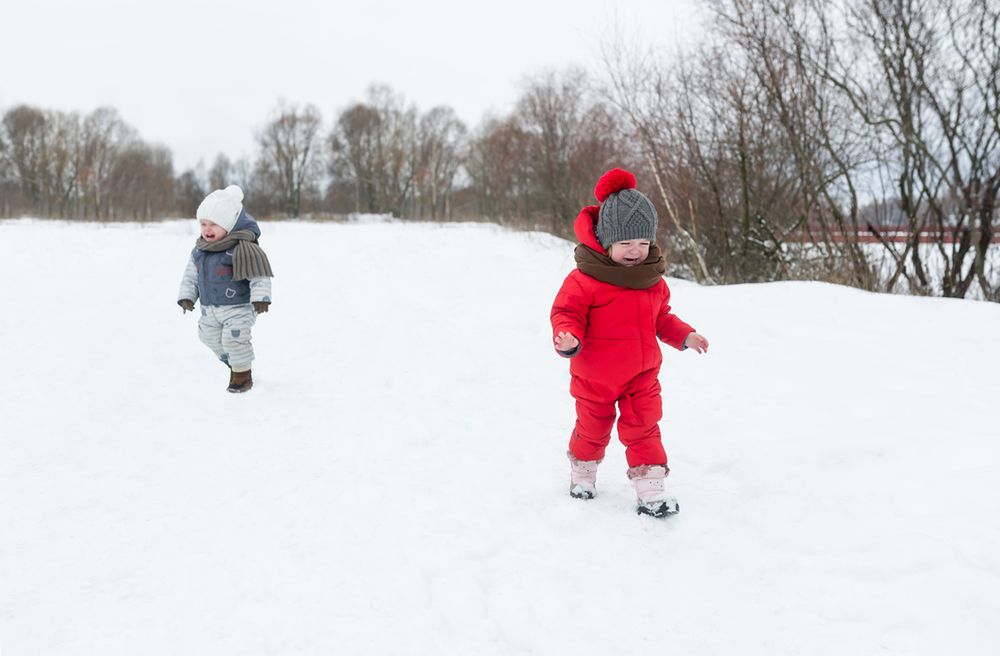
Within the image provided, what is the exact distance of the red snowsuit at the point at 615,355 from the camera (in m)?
2.72

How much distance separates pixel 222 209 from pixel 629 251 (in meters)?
3.40

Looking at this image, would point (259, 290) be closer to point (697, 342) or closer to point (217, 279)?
point (217, 279)

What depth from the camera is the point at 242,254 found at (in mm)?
4516

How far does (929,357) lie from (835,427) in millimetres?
1530

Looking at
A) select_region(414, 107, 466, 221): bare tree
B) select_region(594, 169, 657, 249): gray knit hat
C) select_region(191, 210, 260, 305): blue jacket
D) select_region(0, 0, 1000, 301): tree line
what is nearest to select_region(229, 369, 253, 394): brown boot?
select_region(191, 210, 260, 305): blue jacket

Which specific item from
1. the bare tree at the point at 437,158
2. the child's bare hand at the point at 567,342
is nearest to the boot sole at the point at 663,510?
the child's bare hand at the point at 567,342

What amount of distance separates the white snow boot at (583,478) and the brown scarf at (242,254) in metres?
2.89

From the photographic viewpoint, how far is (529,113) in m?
20.6

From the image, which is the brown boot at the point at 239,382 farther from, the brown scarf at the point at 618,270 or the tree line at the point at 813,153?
the tree line at the point at 813,153

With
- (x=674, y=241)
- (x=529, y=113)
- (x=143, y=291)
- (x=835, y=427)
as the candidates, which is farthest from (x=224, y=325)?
(x=529, y=113)

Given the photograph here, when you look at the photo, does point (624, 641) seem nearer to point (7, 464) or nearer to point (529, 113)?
point (7, 464)

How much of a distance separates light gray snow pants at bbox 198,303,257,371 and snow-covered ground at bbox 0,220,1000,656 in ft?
1.11

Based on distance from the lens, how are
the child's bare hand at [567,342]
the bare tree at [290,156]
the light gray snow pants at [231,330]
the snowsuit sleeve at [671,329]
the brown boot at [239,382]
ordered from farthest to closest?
the bare tree at [290,156], the brown boot at [239,382], the light gray snow pants at [231,330], the snowsuit sleeve at [671,329], the child's bare hand at [567,342]

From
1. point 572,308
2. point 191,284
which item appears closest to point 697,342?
point 572,308
